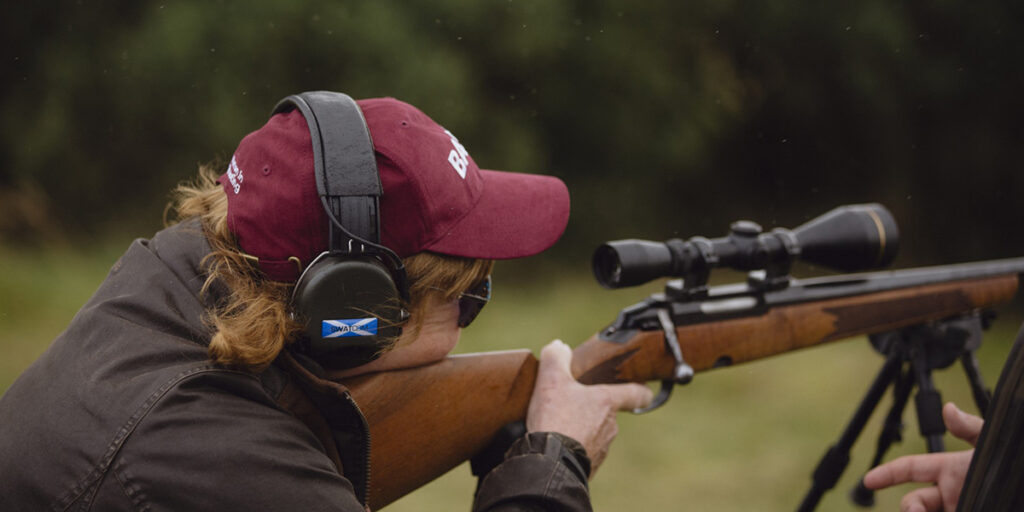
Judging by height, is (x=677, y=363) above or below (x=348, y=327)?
below

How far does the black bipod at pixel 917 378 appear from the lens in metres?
2.43

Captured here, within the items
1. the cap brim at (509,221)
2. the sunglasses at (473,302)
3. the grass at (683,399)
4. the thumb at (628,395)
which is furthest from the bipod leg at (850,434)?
the sunglasses at (473,302)

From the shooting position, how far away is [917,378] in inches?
99.4

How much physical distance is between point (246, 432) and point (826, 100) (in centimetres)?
516

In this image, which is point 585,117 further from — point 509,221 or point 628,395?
point 509,221

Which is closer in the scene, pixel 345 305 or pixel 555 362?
pixel 345 305

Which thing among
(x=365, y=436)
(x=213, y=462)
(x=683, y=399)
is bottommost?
(x=683, y=399)

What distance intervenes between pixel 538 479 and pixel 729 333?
36.3 inches

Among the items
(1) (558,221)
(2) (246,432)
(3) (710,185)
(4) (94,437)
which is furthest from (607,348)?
(3) (710,185)

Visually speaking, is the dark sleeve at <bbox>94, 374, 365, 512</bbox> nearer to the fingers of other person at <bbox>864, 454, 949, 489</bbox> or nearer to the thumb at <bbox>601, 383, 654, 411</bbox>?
the thumb at <bbox>601, 383, 654, 411</bbox>

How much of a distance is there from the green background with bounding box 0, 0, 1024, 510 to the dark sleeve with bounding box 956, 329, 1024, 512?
3.75 metres

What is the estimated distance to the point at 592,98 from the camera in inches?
223

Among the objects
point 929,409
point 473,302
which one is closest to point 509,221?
point 473,302

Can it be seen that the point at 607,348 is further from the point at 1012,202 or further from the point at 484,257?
the point at 1012,202
